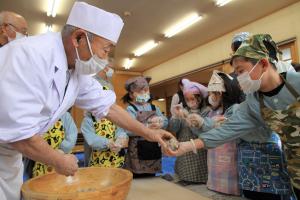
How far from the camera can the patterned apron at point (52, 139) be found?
1657mm

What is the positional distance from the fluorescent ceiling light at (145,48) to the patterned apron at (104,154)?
440 cm

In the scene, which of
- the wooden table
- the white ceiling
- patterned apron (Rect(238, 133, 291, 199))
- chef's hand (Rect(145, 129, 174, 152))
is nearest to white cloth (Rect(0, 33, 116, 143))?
chef's hand (Rect(145, 129, 174, 152))

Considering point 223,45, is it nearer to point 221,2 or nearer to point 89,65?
point 221,2

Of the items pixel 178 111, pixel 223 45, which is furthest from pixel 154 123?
pixel 223 45

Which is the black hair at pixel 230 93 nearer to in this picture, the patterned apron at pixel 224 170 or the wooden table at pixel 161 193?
the patterned apron at pixel 224 170

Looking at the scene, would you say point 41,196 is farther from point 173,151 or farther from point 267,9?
point 267,9

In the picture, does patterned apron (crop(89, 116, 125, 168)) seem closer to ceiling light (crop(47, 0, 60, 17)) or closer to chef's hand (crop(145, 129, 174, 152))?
chef's hand (crop(145, 129, 174, 152))

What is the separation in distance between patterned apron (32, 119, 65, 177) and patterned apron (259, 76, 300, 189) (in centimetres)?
126

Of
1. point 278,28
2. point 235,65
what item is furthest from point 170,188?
point 278,28

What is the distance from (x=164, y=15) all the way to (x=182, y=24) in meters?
0.56

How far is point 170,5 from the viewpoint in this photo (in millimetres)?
4316

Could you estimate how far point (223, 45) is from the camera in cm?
559

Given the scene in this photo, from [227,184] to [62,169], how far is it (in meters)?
1.26

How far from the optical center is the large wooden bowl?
2.56ft
